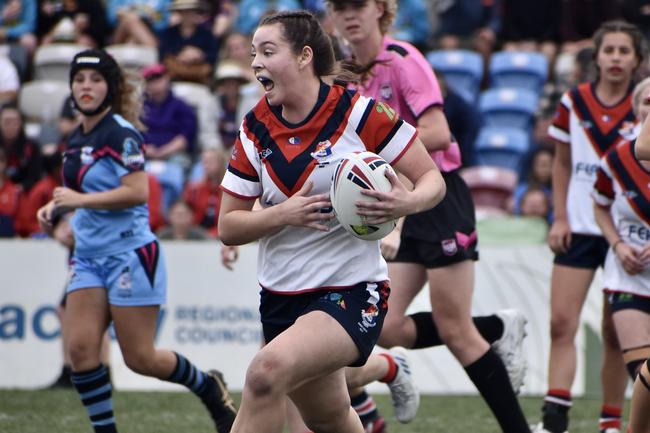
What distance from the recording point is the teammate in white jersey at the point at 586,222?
6457 mm

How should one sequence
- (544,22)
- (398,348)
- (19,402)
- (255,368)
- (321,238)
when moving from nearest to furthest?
(255,368) < (321,238) < (398,348) < (19,402) < (544,22)

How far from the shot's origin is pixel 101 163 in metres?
6.11

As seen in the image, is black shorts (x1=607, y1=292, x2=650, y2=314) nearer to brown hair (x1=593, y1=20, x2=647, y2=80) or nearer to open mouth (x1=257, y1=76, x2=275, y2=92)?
brown hair (x1=593, y1=20, x2=647, y2=80)

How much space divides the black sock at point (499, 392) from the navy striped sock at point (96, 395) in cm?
177

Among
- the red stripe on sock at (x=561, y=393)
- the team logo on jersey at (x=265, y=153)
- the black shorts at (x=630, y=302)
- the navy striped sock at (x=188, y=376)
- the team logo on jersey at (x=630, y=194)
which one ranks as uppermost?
the team logo on jersey at (x=265, y=153)

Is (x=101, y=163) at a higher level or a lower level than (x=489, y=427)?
higher

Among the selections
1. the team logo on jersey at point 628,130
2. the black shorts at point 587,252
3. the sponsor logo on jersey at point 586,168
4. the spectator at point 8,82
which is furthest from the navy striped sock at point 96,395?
the spectator at point 8,82

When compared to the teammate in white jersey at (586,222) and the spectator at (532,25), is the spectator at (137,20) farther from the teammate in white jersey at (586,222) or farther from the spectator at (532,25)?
the teammate in white jersey at (586,222)

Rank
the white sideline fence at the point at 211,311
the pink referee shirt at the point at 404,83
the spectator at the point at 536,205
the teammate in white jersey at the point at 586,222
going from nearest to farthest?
the pink referee shirt at the point at 404,83
the teammate in white jersey at the point at 586,222
the white sideline fence at the point at 211,311
the spectator at the point at 536,205

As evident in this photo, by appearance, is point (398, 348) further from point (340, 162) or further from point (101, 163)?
point (340, 162)

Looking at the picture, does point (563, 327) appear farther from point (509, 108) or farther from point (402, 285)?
point (509, 108)

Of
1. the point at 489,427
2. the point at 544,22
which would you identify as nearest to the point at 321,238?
the point at 489,427

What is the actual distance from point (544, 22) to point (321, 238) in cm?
1073

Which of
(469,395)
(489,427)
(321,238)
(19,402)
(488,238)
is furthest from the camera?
(488,238)
